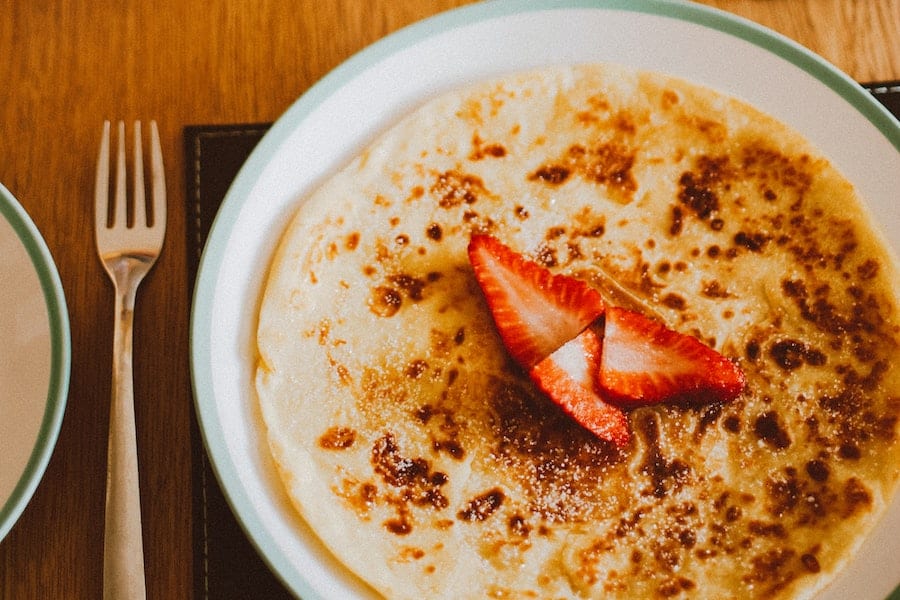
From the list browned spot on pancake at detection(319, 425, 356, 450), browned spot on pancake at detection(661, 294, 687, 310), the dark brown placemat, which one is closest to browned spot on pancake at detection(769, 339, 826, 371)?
browned spot on pancake at detection(661, 294, 687, 310)

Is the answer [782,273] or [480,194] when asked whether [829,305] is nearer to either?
[782,273]

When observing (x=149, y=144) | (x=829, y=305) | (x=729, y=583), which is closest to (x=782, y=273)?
(x=829, y=305)

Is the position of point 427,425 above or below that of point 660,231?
below

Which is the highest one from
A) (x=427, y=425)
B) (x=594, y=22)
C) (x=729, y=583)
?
(x=594, y=22)

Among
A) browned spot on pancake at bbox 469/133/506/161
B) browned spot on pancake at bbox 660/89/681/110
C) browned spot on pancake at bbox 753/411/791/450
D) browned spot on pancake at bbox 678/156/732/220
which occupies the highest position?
browned spot on pancake at bbox 660/89/681/110

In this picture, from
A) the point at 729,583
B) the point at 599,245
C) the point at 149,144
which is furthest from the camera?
the point at 149,144

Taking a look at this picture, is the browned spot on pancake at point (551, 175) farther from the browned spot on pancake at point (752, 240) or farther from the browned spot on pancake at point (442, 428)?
the browned spot on pancake at point (442, 428)

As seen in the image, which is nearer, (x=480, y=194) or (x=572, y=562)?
(x=572, y=562)

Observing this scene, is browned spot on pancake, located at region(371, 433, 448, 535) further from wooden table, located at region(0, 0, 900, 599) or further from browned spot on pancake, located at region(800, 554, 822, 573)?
browned spot on pancake, located at region(800, 554, 822, 573)
